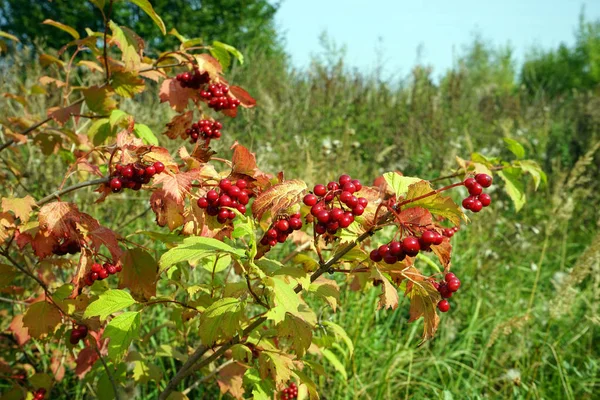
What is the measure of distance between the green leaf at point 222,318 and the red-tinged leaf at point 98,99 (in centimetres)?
118

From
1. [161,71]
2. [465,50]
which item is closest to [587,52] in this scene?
[465,50]

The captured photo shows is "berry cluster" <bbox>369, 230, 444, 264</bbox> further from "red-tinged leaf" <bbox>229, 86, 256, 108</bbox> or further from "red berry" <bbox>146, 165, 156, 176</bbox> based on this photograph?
"red-tinged leaf" <bbox>229, 86, 256, 108</bbox>

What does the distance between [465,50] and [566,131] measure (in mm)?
18760

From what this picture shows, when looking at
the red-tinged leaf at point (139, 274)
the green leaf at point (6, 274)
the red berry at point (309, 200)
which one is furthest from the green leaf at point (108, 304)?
the red berry at point (309, 200)

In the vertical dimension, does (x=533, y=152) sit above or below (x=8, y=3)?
below

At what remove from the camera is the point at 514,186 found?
206 centimetres

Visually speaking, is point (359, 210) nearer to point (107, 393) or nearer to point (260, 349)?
point (260, 349)

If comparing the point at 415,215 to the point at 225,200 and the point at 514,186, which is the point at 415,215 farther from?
the point at 514,186

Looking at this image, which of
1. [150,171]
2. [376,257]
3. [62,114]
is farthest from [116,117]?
[376,257]

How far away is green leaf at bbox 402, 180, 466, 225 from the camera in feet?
3.67

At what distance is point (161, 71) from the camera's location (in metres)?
2.10

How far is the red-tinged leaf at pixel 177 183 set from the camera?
1209 mm

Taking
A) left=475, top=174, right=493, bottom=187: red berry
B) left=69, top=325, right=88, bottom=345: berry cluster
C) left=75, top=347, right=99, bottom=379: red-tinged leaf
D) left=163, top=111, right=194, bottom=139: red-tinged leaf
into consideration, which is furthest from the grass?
left=475, top=174, right=493, bottom=187: red berry

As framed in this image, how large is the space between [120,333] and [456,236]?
3550mm
